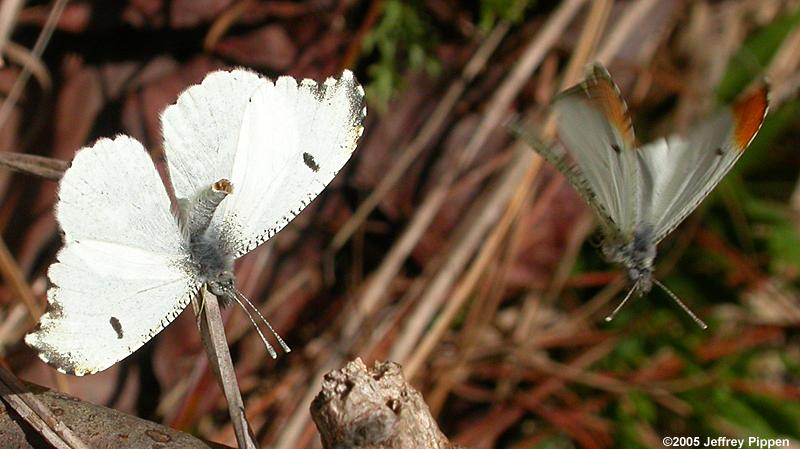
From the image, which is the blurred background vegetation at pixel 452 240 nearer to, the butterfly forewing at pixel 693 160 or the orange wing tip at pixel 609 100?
the butterfly forewing at pixel 693 160

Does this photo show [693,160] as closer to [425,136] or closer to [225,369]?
[225,369]

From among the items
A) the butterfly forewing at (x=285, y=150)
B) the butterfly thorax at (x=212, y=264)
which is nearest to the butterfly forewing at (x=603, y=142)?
the butterfly forewing at (x=285, y=150)

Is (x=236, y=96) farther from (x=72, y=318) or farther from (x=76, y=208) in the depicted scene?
(x=72, y=318)

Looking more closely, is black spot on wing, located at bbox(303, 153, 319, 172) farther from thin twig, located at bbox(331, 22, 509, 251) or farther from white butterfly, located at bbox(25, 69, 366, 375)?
thin twig, located at bbox(331, 22, 509, 251)

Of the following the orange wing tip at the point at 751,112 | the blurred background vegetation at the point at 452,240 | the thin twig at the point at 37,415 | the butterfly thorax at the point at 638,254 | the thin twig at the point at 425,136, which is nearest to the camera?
the thin twig at the point at 37,415

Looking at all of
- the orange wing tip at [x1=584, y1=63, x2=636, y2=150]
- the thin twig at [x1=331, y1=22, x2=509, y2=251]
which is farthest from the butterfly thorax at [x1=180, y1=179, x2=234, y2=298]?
the thin twig at [x1=331, y1=22, x2=509, y2=251]
